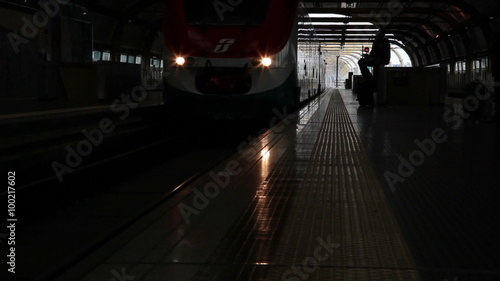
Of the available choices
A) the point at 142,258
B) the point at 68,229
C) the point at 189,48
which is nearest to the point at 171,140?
the point at 189,48

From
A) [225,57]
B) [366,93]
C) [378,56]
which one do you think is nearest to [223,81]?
[225,57]

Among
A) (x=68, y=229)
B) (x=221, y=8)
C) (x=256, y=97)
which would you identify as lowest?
(x=68, y=229)

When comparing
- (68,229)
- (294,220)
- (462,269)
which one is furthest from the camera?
(68,229)

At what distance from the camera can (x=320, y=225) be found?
3717mm

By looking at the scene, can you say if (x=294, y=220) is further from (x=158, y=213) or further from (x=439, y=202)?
(x=439, y=202)

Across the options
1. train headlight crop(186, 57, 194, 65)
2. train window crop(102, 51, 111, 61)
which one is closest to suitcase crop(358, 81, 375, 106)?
train headlight crop(186, 57, 194, 65)

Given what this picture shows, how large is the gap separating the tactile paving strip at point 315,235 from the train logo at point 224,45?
4.33 metres

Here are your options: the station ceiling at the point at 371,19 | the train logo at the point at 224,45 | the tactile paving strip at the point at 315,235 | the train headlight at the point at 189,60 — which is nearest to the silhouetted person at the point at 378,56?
the train logo at the point at 224,45

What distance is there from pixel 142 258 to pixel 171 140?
790cm

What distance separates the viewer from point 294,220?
3846 millimetres

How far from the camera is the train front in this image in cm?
952

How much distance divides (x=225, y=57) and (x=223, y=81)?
1.22 ft

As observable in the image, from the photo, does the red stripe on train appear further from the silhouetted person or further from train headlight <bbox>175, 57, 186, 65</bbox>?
the silhouetted person

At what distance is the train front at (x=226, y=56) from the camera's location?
9.52m
